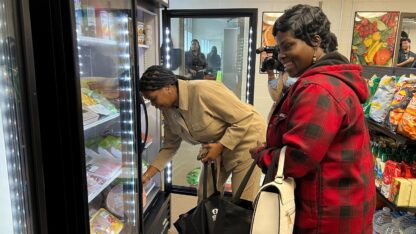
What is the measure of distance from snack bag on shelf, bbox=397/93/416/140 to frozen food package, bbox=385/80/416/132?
56 mm

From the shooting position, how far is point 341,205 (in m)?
1.03

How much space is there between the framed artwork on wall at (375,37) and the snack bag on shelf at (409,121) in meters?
2.62

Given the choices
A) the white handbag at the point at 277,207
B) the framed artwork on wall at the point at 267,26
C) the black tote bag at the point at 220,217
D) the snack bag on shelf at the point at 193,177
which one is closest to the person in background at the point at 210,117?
the black tote bag at the point at 220,217

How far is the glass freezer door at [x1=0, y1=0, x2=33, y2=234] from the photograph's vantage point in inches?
34.9

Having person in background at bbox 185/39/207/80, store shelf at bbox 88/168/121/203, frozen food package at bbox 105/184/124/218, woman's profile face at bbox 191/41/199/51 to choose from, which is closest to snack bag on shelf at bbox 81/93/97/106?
store shelf at bbox 88/168/121/203

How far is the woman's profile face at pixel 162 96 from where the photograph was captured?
71.2 inches

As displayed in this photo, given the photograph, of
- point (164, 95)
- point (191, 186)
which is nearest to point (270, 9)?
point (191, 186)

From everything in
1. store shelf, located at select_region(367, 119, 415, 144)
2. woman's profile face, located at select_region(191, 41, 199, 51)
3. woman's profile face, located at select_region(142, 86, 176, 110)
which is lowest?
store shelf, located at select_region(367, 119, 415, 144)

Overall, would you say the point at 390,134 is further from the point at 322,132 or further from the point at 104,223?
the point at 104,223

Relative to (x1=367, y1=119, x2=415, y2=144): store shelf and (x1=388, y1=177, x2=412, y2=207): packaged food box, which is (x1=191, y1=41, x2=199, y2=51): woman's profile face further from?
(x1=388, y1=177, x2=412, y2=207): packaged food box

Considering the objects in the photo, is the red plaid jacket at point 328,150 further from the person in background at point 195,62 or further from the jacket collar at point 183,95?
the person in background at point 195,62

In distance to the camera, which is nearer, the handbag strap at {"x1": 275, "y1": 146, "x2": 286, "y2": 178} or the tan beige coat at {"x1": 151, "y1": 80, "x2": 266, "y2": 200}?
the handbag strap at {"x1": 275, "y1": 146, "x2": 286, "y2": 178}

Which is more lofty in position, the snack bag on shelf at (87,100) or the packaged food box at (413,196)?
the snack bag on shelf at (87,100)

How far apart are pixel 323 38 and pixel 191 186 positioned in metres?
2.48
